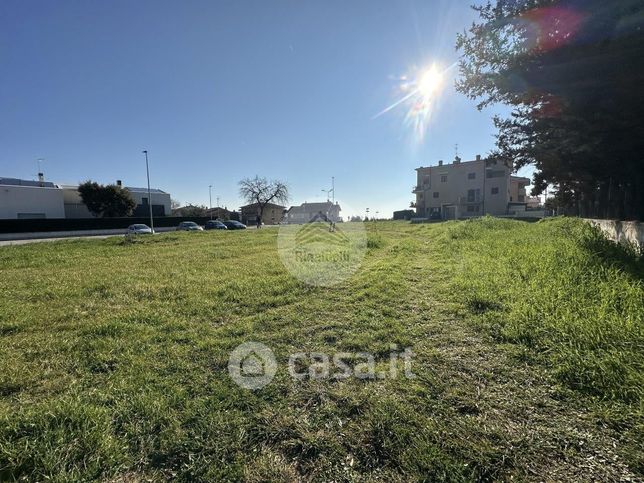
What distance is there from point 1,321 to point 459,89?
1103 cm

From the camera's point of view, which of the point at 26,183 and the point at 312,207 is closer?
the point at 26,183

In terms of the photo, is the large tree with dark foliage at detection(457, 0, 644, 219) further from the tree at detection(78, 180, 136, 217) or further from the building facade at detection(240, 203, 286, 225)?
the building facade at detection(240, 203, 286, 225)

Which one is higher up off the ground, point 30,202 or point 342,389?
point 30,202

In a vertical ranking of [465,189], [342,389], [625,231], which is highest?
[465,189]

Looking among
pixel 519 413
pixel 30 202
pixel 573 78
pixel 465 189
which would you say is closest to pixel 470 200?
pixel 465 189

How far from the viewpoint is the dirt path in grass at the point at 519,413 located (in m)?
1.74

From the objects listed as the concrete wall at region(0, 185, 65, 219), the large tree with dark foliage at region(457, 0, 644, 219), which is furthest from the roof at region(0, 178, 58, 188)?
the large tree with dark foliage at region(457, 0, 644, 219)

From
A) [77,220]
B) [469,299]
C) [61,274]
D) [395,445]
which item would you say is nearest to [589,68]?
[469,299]

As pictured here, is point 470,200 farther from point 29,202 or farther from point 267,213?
point 29,202

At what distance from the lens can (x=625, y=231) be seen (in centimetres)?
876

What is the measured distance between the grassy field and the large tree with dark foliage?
3649 millimetres

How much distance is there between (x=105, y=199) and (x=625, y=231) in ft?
141

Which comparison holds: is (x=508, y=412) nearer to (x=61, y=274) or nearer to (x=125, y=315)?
(x=125, y=315)

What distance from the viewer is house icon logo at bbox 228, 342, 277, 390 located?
8.85 ft
